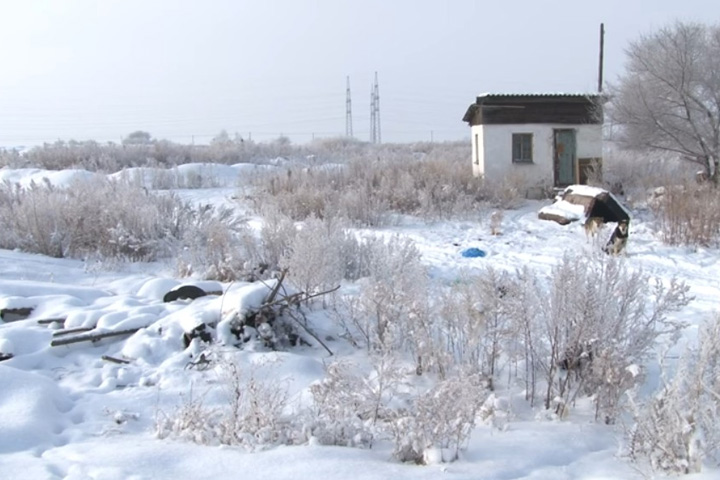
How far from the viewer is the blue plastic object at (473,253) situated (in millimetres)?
9539

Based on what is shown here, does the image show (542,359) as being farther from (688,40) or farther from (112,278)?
(688,40)

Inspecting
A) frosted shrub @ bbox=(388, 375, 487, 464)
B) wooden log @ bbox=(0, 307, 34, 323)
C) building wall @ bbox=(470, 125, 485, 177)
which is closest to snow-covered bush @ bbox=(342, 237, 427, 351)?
frosted shrub @ bbox=(388, 375, 487, 464)

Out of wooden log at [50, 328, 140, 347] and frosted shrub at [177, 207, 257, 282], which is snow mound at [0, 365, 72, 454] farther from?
frosted shrub at [177, 207, 257, 282]

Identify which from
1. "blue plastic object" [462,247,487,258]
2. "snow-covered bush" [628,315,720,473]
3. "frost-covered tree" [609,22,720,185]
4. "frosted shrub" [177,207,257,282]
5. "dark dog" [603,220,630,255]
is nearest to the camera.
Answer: "snow-covered bush" [628,315,720,473]

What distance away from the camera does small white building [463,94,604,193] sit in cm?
1692

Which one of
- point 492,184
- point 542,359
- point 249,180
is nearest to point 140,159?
point 249,180

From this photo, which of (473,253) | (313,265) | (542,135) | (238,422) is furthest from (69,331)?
(542,135)

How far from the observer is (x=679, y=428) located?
298 centimetres

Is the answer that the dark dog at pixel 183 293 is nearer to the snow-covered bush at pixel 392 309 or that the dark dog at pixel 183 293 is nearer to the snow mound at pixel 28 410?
the snow-covered bush at pixel 392 309

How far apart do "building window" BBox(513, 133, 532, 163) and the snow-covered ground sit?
9.99 metres

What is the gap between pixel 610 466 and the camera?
3.16m

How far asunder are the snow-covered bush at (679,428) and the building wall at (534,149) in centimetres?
1399

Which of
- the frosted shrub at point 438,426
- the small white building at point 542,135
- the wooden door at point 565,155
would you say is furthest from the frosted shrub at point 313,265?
the wooden door at point 565,155

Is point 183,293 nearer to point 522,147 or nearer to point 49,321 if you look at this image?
point 49,321
